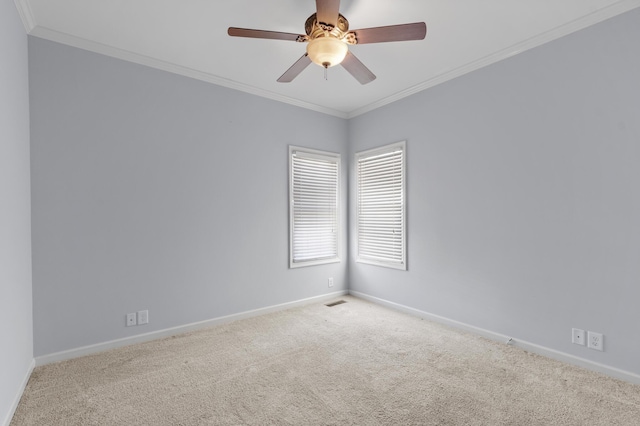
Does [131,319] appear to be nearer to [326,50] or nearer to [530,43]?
[326,50]

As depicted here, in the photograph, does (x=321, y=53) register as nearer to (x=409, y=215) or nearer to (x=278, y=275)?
(x=409, y=215)

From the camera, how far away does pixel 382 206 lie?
14.2ft

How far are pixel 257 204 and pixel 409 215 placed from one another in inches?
75.6

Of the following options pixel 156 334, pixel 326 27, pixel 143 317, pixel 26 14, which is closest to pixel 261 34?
pixel 326 27

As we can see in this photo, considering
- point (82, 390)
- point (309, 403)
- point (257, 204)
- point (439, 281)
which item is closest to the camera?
point (309, 403)

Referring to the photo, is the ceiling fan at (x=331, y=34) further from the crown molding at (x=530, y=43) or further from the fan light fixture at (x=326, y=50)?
the crown molding at (x=530, y=43)

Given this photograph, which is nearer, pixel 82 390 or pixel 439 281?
pixel 82 390

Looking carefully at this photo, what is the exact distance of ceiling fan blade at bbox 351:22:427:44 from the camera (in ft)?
6.55

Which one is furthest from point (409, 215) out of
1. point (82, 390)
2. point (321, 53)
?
point (82, 390)

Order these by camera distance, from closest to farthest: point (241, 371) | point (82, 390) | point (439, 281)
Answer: point (82, 390), point (241, 371), point (439, 281)

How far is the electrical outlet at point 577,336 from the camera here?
8.45ft

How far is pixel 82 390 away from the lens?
7.50 feet

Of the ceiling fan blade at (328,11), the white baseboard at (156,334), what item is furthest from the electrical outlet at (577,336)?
the ceiling fan blade at (328,11)

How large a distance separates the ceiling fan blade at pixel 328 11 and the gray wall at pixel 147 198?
199 centimetres
